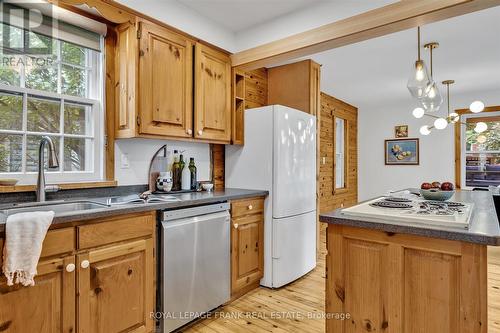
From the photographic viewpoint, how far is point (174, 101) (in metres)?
2.31

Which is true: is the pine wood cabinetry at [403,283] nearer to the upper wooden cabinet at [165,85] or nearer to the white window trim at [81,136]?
the upper wooden cabinet at [165,85]

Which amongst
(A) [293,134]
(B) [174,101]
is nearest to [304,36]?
(A) [293,134]

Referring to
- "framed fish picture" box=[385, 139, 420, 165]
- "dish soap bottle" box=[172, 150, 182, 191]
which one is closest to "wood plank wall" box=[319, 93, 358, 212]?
"framed fish picture" box=[385, 139, 420, 165]

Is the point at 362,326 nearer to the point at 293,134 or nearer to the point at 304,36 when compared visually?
the point at 293,134

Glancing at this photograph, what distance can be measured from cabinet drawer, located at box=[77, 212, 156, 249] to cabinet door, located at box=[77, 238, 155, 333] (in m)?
0.04

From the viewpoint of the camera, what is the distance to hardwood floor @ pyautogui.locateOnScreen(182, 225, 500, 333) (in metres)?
2.06

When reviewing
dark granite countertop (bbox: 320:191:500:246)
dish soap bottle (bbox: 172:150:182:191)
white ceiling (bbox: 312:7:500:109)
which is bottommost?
dark granite countertop (bbox: 320:191:500:246)

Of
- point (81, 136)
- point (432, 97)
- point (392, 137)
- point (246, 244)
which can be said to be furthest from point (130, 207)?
point (392, 137)

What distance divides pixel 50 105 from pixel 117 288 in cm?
133

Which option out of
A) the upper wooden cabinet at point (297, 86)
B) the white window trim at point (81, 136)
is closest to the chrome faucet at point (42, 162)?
the white window trim at point (81, 136)

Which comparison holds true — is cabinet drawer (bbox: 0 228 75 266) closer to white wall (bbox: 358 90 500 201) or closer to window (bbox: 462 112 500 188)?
white wall (bbox: 358 90 500 201)

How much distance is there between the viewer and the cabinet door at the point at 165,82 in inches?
83.2

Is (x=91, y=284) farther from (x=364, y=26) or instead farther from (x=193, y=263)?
(x=364, y=26)

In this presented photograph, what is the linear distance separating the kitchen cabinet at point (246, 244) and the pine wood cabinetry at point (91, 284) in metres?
0.76
